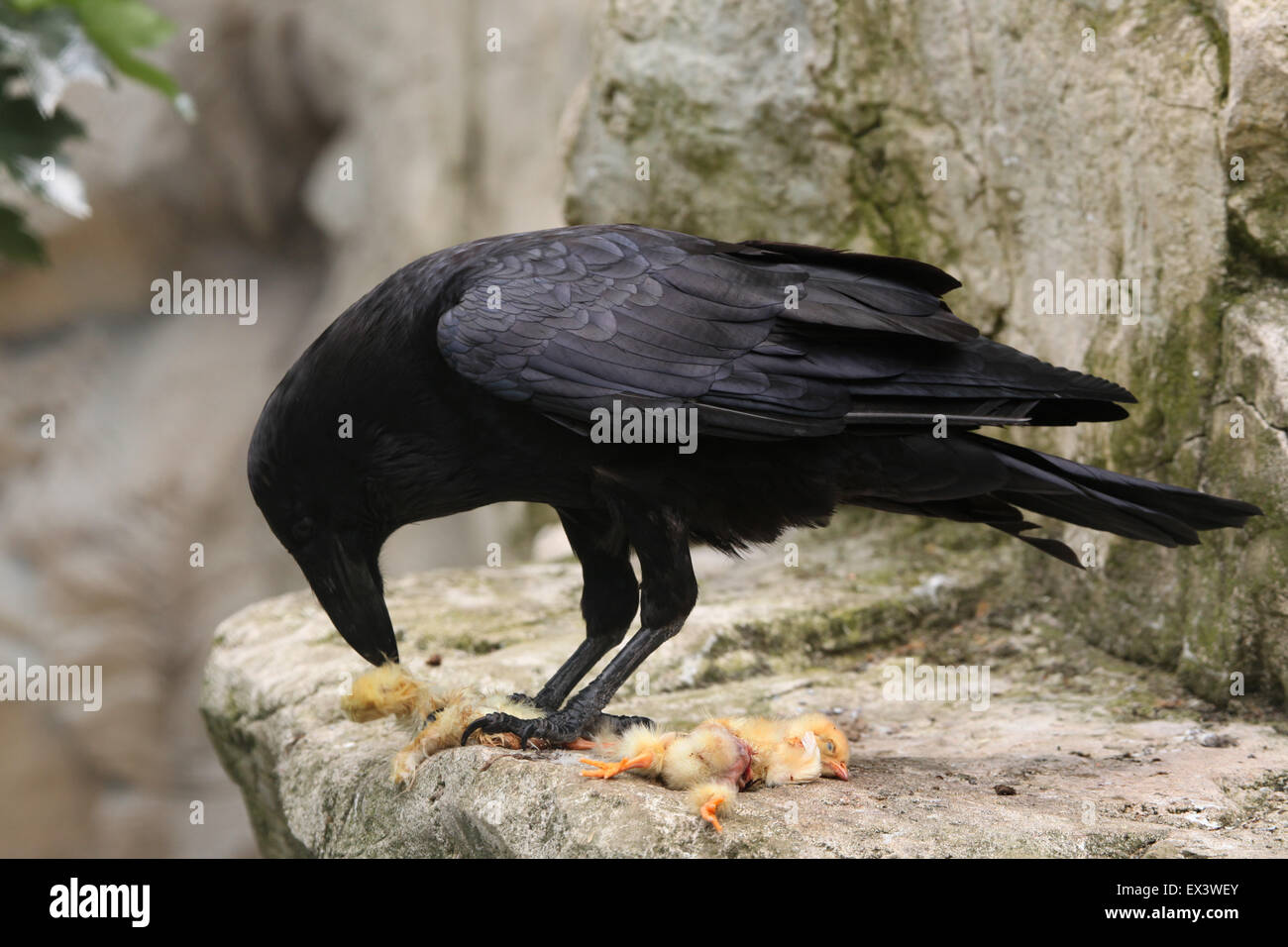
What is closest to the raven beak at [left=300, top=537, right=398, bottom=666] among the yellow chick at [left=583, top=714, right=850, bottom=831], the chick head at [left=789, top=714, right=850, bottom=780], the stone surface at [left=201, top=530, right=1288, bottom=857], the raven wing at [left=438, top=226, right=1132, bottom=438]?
the stone surface at [left=201, top=530, right=1288, bottom=857]

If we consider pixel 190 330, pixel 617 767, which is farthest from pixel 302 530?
pixel 190 330

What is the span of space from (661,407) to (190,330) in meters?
6.73

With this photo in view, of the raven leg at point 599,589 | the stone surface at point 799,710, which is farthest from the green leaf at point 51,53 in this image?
the raven leg at point 599,589

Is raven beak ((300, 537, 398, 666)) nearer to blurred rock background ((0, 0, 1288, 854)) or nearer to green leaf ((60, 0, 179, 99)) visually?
blurred rock background ((0, 0, 1288, 854))

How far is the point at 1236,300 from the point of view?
337 centimetres

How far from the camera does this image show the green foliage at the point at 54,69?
38.1 inches

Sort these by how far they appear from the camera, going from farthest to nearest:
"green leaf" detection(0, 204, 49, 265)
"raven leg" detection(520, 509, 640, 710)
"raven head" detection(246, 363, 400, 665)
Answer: "raven leg" detection(520, 509, 640, 710)
"raven head" detection(246, 363, 400, 665)
"green leaf" detection(0, 204, 49, 265)

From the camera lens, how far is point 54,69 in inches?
39.1

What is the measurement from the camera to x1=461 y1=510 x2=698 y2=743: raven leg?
111 inches

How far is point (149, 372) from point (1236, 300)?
7.09m

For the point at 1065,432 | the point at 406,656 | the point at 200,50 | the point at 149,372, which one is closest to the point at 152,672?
the point at 149,372

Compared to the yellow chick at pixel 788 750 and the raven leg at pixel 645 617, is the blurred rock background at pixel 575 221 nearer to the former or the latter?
the yellow chick at pixel 788 750

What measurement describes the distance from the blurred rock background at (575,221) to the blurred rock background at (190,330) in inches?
0.8

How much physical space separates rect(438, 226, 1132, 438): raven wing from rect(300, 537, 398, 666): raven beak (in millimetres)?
624
